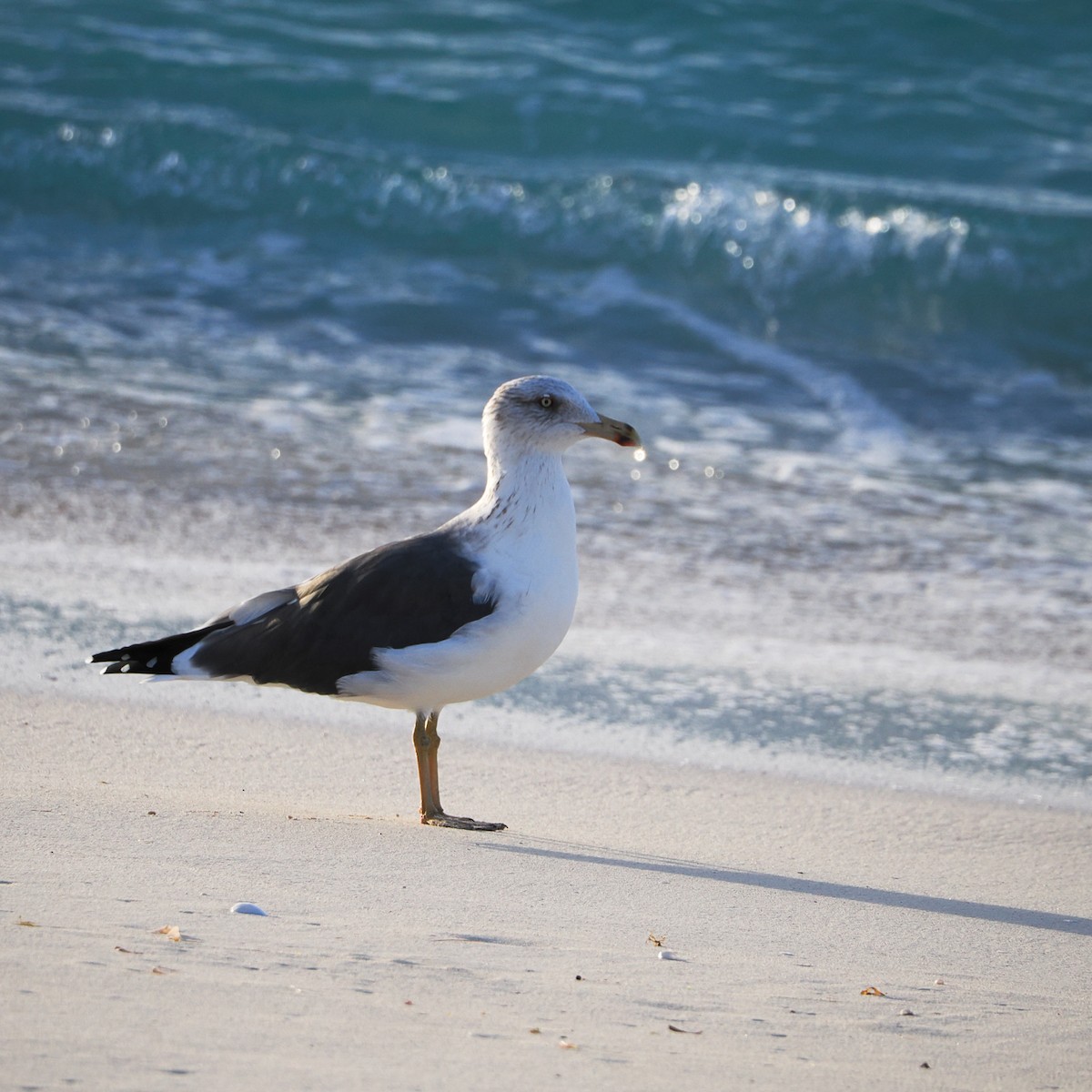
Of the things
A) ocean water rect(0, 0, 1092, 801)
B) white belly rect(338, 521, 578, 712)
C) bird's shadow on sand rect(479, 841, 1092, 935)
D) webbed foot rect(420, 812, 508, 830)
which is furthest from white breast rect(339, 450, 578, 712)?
ocean water rect(0, 0, 1092, 801)

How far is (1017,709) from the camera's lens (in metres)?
5.14

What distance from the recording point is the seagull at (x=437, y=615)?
3.82 metres

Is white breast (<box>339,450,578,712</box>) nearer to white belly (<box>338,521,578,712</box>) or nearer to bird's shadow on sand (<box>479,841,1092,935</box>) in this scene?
white belly (<box>338,521,578,712</box>)

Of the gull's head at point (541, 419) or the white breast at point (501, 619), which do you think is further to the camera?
the gull's head at point (541, 419)

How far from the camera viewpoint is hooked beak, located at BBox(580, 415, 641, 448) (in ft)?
13.5

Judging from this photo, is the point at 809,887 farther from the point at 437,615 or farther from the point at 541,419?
the point at 541,419

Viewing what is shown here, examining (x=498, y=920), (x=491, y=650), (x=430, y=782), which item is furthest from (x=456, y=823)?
(x=498, y=920)

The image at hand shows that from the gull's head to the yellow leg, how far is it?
0.74 m

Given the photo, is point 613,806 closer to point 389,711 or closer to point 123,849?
point 389,711

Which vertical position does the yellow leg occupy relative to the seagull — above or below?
below

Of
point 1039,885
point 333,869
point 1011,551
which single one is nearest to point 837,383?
point 1011,551

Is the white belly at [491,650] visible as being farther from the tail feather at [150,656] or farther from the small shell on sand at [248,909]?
the small shell on sand at [248,909]

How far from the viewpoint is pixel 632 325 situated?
466 inches

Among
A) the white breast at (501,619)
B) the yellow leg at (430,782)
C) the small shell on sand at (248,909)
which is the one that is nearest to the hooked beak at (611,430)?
the white breast at (501,619)
